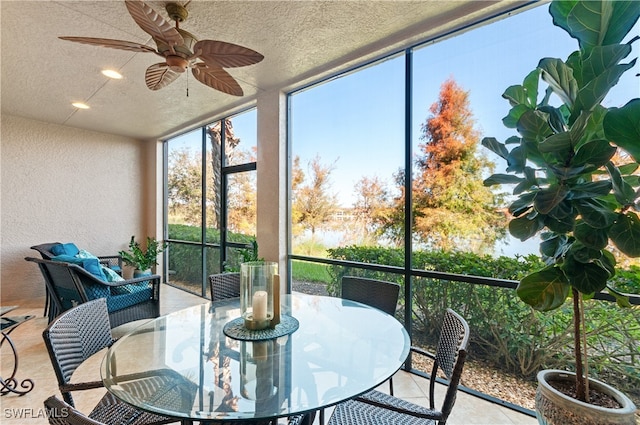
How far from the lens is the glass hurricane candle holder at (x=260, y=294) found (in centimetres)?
158

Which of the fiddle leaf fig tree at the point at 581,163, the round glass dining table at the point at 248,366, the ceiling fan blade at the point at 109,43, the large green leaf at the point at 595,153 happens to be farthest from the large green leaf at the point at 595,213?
the ceiling fan blade at the point at 109,43

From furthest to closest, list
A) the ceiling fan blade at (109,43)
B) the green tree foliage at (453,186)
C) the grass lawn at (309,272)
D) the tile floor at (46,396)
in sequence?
1. the grass lawn at (309,272)
2. the green tree foliage at (453,186)
3. the tile floor at (46,396)
4. the ceiling fan blade at (109,43)

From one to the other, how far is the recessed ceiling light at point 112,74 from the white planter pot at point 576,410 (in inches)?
175

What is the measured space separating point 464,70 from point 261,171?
247 centimetres

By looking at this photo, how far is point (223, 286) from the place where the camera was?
2.51m

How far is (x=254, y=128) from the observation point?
13.9ft

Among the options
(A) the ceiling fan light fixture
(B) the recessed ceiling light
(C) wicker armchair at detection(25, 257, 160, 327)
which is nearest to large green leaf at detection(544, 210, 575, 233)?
(C) wicker armchair at detection(25, 257, 160, 327)

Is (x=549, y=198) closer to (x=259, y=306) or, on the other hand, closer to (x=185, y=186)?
(x=259, y=306)

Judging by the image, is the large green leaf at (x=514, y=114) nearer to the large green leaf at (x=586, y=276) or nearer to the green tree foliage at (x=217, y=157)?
the large green leaf at (x=586, y=276)

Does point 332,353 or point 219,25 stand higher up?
point 219,25

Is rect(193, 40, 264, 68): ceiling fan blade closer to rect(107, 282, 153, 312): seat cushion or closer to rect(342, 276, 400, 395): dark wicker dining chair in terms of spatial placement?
rect(342, 276, 400, 395): dark wicker dining chair

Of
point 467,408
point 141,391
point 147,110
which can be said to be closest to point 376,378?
point 141,391

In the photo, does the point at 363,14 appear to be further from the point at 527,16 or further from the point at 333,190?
the point at 333,190

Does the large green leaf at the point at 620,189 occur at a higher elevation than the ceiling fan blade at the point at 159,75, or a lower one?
lower
